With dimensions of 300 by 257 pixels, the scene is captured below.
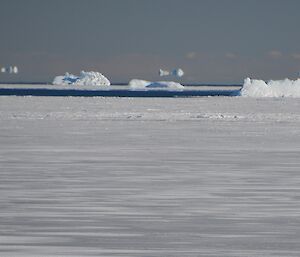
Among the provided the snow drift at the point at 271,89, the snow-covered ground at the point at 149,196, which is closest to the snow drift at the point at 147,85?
the snow drift at the point at 271,89

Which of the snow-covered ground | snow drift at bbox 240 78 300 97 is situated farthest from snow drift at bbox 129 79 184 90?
the snow-covered ground

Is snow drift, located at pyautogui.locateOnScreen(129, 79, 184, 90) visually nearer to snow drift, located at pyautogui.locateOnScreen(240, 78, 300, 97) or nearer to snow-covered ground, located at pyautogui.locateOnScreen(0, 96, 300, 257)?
snow drift, located at pyautogui.locateOnScreen(240, 78, 300, 97)

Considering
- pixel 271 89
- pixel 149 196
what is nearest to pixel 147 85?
pixel 271 89

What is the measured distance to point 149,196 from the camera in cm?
1092

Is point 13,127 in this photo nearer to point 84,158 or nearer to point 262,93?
point 84,158

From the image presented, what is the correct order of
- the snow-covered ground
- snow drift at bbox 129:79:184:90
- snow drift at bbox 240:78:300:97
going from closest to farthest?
1. the snow-covered ground
2. snow drift at bbox 240:78:300:97
3. snow drift at bbox 129:79:184:90

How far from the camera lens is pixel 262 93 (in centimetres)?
8831

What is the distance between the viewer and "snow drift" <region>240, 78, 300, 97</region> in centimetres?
8824

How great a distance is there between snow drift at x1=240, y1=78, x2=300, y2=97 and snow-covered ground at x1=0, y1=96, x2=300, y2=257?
67163 mm

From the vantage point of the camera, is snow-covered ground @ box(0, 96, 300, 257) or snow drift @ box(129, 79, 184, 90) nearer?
snow-covered ground @ box(0, 96, 300, 257)

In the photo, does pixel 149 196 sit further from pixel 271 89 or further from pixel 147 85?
pixel 147 85

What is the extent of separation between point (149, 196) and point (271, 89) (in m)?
79.0

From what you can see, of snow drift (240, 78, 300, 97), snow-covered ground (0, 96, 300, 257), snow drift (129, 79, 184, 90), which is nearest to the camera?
snow-covered ground (0, 96, 300, 257)

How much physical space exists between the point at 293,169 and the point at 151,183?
283cm
